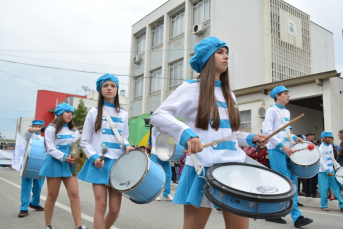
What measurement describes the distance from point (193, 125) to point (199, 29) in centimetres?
1901

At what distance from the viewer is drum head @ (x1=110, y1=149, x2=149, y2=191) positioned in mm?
3377

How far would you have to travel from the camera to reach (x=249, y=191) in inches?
81.4

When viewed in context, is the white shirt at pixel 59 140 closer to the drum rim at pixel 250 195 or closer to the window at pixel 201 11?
the drum rim at pixel 250 195

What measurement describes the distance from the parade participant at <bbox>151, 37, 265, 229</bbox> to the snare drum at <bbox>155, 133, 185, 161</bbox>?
13.2 ft

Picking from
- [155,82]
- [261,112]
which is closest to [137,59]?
[155,82]

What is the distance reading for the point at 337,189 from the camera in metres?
7.73

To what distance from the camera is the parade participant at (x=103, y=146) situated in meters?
3.74

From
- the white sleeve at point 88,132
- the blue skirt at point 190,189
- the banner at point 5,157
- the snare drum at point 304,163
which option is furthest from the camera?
the banner at point 5,157

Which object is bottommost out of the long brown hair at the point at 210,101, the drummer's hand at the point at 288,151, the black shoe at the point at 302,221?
the black shoe at the point at 302,221

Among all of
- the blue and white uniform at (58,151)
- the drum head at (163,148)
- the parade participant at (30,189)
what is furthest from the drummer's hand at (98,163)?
the drum head at (163,148)

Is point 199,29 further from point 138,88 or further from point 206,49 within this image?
point 206,49

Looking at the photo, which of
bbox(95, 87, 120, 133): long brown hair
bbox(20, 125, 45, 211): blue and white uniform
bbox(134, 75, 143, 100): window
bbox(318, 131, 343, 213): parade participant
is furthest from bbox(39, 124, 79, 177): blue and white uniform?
bbox(134, 75, 143, 100): window

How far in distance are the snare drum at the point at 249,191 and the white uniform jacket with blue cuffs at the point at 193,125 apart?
135mm

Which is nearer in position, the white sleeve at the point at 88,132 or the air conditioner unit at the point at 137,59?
the white sleeve at the point at 88,132
